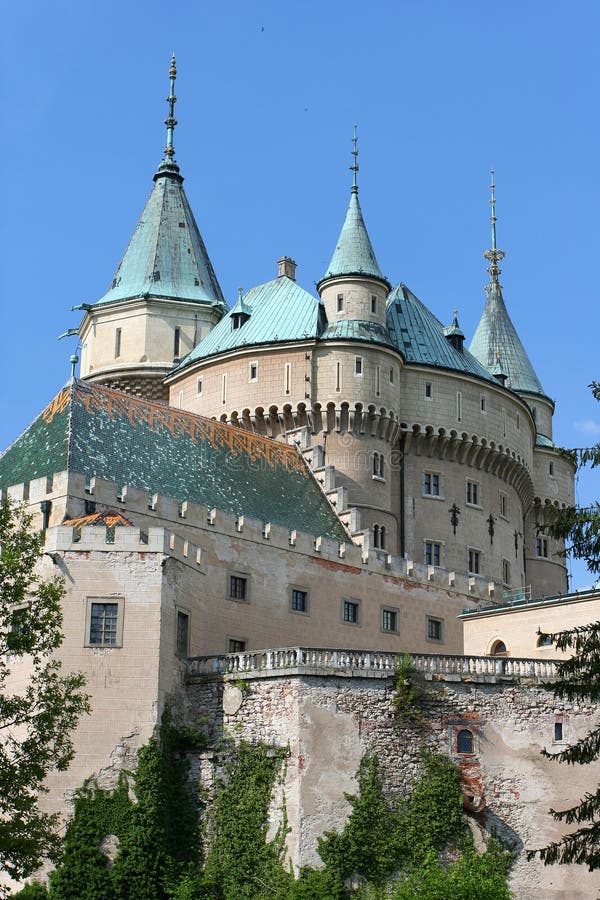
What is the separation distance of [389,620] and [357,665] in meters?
13.6

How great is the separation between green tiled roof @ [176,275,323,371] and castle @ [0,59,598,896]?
0.14 metres

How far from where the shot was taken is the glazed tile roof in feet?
179

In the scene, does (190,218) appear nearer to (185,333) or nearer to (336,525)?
(185,333)

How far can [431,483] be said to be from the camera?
6894cm

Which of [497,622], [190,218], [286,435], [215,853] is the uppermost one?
[190,218]

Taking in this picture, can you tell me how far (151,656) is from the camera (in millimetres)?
44531

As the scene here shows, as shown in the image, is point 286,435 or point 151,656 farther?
point 286,435

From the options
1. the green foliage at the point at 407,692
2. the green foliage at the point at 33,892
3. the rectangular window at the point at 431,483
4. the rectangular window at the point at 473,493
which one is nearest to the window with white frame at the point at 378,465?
the rectangular window at the point at 431,483

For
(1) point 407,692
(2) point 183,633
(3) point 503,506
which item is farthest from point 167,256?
(1) point 407,692

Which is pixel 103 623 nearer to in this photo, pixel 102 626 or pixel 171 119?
pixel 102 626

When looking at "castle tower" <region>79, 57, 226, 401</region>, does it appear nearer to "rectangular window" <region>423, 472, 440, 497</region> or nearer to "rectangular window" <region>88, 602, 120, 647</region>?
"rectangular window" <region>423, 472, 440, 497</region>

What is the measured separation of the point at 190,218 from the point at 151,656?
1616 inches

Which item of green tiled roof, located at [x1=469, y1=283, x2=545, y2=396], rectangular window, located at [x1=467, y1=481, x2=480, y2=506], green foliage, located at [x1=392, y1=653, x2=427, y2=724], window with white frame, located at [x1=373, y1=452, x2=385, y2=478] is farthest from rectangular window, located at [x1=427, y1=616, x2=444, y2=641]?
green tiled roof, located at [x1=469, y1=283, x2=545, y2=396]

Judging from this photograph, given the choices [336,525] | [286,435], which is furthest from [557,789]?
[286,435]
